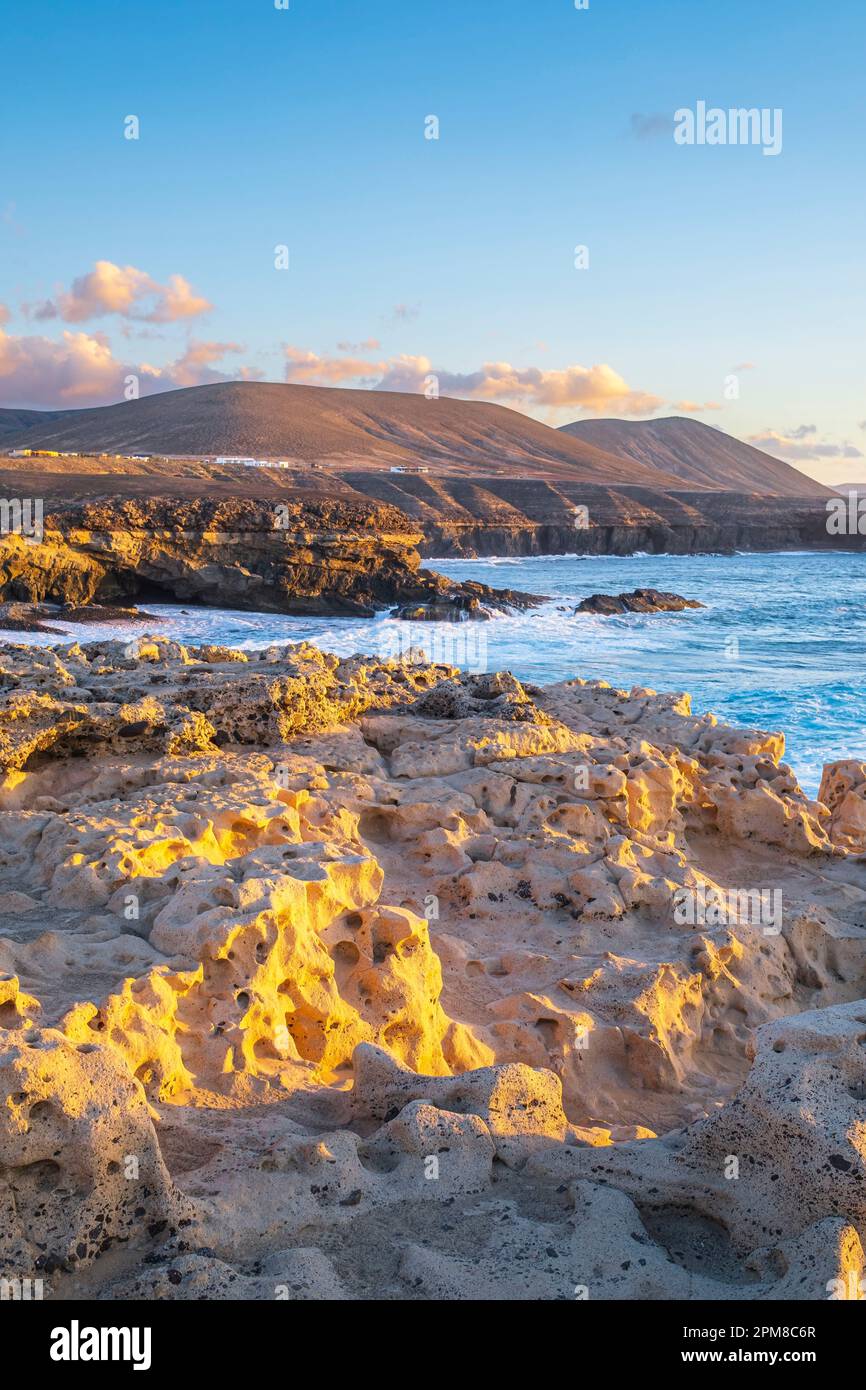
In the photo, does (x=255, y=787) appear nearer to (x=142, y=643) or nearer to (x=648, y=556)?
(x=142, y=643)

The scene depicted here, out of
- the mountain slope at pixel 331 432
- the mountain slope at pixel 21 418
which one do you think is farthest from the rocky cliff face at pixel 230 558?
the mountain slope at pixel 21 418

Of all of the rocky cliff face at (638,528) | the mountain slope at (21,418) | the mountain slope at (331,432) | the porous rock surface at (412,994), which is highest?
the mountain slope at (21,418)

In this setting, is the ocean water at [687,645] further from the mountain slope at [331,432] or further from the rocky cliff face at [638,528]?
the mountain slope at [331,432]

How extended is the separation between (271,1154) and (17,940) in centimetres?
140

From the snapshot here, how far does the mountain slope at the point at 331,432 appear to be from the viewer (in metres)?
103

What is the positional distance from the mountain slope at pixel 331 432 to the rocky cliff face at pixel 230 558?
7442cm

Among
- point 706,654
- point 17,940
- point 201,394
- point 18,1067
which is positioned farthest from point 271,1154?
point 201,394

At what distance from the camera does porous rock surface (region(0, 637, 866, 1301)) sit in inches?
97.7

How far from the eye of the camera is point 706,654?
67.1ft

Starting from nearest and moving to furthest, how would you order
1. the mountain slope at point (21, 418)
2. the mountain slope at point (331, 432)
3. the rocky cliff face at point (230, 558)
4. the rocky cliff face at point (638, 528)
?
the rocky cliff face at point (230, 558) → the rocky cliff face at point (638, 528) → the mountain slope at point (331, 432) → the mountain slope at point (21, 418)

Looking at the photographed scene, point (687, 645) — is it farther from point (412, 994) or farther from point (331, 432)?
point (331, 432)

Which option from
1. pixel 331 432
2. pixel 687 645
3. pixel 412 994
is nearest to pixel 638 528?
pixel 687 645

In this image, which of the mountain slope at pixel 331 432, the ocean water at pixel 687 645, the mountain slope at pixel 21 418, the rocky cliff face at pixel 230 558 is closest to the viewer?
the ocean water at pixel 687 645

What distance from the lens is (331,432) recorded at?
375ft
